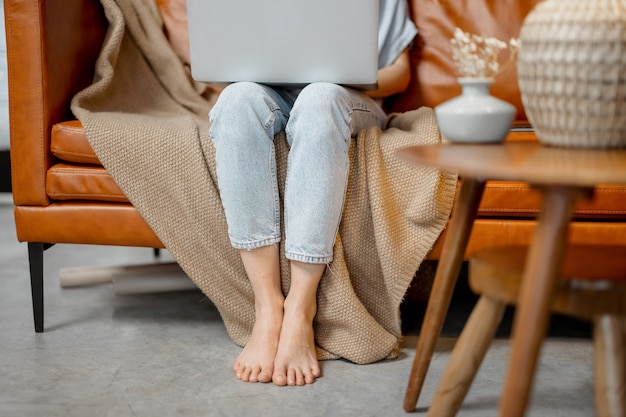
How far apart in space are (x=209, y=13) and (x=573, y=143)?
2.30ft

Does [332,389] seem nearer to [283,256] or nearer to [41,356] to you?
[283,256]

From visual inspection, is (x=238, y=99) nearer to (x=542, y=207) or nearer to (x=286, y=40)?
(x=286, y=40)

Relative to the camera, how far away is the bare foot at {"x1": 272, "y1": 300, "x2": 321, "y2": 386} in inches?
51.5

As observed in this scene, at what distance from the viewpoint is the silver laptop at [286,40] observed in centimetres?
131

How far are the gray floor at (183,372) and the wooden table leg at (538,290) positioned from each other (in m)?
0.43

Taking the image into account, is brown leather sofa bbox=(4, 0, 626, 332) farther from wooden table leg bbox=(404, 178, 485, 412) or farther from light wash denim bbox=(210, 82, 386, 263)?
wooden table leg bbox=(404, 178, 485, 412)

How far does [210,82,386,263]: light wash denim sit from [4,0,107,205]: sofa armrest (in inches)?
15.0

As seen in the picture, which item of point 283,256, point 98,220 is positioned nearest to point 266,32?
point 283,256

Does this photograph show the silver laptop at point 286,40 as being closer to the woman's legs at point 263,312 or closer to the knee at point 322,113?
the knee at point 322,113

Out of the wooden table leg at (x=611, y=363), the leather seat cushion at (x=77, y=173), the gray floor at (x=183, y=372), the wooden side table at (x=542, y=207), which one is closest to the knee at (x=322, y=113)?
the leather seat cushion at (x=77, y=173)

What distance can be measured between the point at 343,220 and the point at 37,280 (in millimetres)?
633

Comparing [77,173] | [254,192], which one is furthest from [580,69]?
[77,173]

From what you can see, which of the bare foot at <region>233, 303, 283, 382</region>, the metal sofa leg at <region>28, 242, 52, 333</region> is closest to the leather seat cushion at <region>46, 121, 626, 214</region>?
the metal sofa leg at <region>28, 242, 52, 333</region>

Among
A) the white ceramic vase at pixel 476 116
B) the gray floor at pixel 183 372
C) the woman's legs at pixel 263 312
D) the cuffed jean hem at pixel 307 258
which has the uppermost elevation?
the white ceramic vase at pixel 476 116
